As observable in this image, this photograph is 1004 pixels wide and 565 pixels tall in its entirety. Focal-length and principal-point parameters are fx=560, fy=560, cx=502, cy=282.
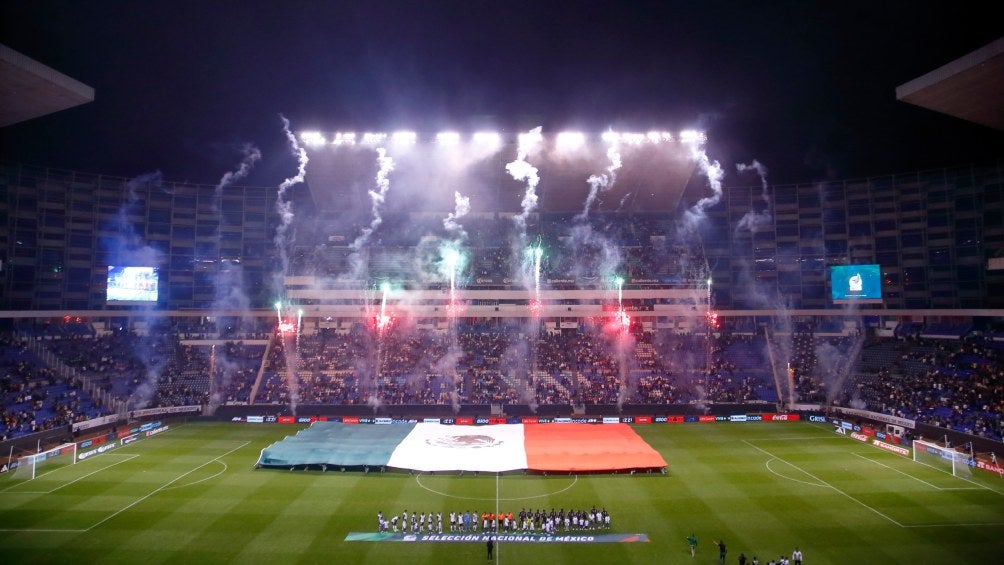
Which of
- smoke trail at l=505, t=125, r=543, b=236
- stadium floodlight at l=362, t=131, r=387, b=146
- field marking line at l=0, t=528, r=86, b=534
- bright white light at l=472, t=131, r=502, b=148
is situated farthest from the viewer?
smoke trail at l=505, t=125, r=543, b=236

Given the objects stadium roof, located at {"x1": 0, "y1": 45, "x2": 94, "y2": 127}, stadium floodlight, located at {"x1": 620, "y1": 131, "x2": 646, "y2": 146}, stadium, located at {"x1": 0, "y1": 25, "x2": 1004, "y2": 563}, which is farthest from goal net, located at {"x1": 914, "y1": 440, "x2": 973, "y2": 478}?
stadium roof, located at {"x1": 0, "y1": 45, "x2": 94, "y2": 127}

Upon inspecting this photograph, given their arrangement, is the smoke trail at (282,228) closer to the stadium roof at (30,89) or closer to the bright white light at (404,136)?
the bright white light at (404,136)

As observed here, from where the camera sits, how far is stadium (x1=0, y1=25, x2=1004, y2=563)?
1009 inches

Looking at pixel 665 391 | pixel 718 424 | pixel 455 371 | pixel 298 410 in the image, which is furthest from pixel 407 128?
pixel 718 424

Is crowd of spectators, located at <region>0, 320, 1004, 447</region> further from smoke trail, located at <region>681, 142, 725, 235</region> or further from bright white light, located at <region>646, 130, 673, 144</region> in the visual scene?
bright white light, located at <region>646, 130, 673, 144</region>

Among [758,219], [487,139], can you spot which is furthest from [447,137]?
[758,219]

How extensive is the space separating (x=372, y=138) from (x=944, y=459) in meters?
51.7

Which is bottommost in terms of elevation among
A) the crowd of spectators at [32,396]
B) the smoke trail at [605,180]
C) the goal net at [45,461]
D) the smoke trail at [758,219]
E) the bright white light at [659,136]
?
the goal net at [45,461]

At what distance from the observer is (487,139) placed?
184 ft

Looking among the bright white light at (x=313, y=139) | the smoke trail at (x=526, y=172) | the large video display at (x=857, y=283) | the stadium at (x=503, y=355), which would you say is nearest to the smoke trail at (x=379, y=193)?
the stadium at (x=503, y=355)

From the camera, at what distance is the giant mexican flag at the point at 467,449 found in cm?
3309

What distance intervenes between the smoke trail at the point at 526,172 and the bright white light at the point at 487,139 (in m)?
2.18

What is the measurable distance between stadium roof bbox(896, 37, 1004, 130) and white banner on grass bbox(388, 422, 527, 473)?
31277mm

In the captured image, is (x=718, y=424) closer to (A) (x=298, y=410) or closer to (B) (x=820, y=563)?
(B) (x=820, y=563)
